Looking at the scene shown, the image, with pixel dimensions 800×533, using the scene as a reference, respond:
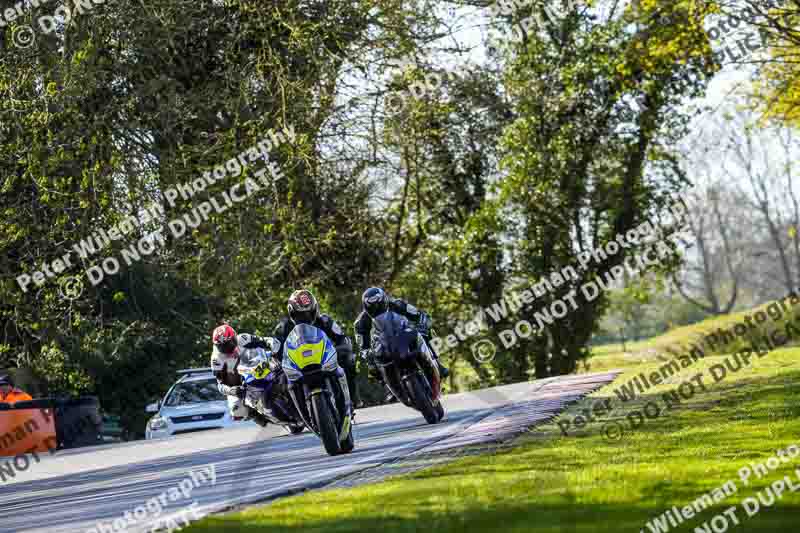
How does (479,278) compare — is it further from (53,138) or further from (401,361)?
(401,361)

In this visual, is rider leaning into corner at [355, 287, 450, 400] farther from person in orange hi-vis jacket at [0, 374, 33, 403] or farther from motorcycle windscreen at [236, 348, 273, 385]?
person in orange hi-vis jacket at [0, 374, 33, 403]

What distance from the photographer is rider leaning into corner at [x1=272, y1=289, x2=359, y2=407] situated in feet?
46.7

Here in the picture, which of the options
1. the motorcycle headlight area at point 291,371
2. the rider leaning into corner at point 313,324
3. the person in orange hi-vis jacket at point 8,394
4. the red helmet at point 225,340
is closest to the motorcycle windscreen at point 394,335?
the rider leaning into corner at point 313,324

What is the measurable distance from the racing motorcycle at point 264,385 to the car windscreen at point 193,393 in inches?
316

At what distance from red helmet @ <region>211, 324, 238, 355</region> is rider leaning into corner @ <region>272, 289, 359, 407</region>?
3105 millimetres

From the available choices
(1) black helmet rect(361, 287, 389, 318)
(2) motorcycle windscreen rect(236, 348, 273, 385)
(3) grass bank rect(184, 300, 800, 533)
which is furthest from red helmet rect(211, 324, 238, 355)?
(3) grass bank rect(184, 300, 800, 533)

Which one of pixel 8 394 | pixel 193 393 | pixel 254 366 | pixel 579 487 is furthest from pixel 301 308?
pixel 193 393

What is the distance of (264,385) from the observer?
1741 centimetres

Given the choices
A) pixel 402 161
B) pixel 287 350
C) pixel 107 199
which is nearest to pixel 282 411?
pixel 287 350

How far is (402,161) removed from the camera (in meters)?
34.6

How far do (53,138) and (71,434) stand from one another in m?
7.12

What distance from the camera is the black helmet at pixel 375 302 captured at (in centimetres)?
1612

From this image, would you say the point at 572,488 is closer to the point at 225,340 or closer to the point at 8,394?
the point at 225,340

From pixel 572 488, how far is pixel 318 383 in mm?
5019
